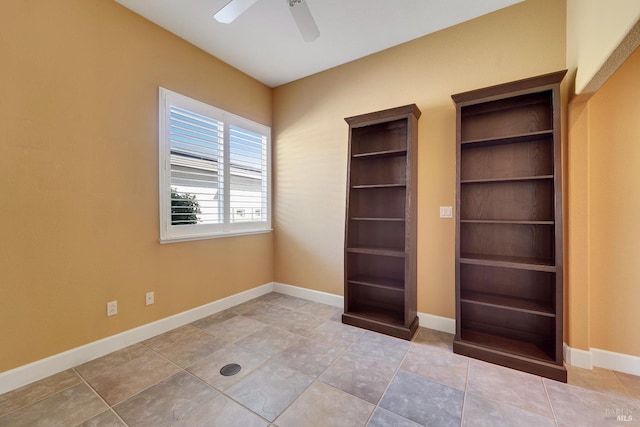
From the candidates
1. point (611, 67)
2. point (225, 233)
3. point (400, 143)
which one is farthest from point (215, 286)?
point (611, 67)

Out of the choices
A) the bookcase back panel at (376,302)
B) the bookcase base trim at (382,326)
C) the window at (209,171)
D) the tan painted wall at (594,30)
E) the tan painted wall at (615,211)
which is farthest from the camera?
the bookcase back panel at (376,302)

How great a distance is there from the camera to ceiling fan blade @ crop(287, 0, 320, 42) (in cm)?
165

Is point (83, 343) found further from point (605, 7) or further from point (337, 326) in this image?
point (605, 7)

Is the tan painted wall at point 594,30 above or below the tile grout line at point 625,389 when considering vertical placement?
above

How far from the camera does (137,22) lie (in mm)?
2406

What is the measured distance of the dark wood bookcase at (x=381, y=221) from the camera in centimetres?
257

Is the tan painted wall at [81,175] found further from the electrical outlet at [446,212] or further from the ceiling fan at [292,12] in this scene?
the electrical outlet at [446,212]

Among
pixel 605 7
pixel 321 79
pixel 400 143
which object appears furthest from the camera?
pixel 321 79

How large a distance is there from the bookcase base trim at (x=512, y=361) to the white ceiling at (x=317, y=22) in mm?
2954

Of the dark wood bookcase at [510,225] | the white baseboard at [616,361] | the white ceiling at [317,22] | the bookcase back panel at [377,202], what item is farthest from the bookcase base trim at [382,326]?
the white ceiling at [317,22]

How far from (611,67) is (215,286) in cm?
380

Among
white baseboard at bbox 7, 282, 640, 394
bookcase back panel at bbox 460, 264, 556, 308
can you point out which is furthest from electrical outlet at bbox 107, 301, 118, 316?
bookcase back panel at bbox 460, 264, 556, 308

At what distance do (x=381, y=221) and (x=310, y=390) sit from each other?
71.0 inches

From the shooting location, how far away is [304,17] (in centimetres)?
173
